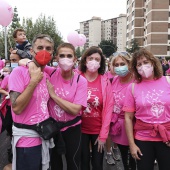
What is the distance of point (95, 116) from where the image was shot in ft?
9.77

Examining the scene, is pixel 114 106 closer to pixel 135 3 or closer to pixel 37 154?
pixel 37 154

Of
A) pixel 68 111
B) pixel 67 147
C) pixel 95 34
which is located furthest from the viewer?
pixel 95 34

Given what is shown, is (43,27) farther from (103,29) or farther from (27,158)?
(103,29)

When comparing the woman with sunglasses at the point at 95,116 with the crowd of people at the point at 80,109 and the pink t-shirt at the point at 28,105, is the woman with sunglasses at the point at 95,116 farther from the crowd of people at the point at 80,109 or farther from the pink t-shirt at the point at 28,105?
the pink t-shirt at the point at 28,105

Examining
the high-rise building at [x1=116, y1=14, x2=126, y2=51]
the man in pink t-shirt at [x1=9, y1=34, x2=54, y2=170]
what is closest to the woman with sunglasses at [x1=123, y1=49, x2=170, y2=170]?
the man in pink t-shirt at [x1=9, y1=34, x2=54, y2=170]

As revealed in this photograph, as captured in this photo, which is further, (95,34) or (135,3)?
(95,34)

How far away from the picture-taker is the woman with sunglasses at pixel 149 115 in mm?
2465

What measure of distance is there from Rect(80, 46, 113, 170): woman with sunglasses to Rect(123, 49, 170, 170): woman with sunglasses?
0.35 metres

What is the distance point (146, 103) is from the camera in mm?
2488

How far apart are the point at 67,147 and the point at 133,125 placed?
0.79 m

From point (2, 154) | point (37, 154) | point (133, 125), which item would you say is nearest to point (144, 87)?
point (133, 125)

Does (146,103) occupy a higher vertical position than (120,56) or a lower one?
lower

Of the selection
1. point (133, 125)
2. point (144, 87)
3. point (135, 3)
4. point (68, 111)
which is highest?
point (135, 3)

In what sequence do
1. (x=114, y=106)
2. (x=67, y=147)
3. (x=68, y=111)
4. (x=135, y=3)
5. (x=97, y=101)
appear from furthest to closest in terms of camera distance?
(x=135, y=3), (x=114, y=106), (x=97, y=101), (x=67, y=147), (x=68, y=111)
